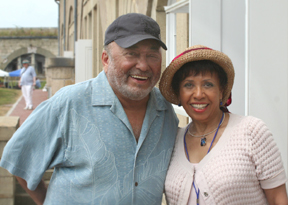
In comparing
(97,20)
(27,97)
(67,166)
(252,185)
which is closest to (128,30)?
(67,166)

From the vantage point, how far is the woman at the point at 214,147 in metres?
1.92

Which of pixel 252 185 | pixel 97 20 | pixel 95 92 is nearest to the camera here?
pixel 252 185

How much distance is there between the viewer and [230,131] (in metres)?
2.06

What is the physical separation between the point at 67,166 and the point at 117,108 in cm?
45

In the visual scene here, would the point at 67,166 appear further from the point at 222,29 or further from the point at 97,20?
the point at 97,20

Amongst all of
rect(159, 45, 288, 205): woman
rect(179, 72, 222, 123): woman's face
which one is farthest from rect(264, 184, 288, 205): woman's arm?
rect(179, 72, 222, 123): woman's face

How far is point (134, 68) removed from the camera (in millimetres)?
2141

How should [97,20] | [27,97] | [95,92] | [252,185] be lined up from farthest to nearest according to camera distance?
[27,97]
[97,20]
[95,92]
[252,185]

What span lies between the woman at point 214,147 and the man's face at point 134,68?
14 cm

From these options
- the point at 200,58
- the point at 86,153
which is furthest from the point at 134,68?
the point at 86,153

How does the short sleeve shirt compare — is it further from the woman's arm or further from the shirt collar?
the woman's arm

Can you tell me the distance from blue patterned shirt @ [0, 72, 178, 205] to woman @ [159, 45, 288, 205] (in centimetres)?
21

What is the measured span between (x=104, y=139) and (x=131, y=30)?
0.66 metres

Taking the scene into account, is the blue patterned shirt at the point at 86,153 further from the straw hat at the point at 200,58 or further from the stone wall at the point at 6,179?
the stone wall at the point at 6,179
